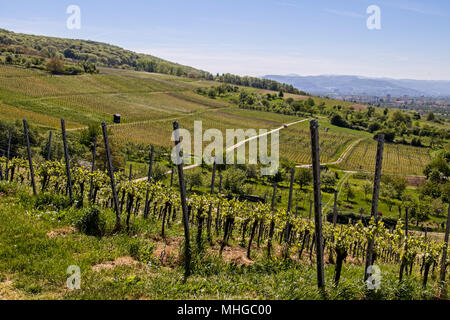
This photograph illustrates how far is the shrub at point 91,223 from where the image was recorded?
9188 mm

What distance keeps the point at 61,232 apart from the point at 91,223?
861 mm

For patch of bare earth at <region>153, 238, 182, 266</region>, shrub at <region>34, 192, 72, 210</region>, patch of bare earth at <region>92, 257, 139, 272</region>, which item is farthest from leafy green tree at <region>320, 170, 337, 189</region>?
patch of bare earth at <region>92, 257, 139, 272</region>

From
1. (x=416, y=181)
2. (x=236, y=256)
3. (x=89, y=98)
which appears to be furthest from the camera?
(x=89, y=98)

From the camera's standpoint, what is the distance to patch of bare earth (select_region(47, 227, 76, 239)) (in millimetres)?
8398

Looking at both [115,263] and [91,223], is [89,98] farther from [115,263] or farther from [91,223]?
[115,263]

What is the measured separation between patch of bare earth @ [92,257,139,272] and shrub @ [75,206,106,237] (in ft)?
5.82

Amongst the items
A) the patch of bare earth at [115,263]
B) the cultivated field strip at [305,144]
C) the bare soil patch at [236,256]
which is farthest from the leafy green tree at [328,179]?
the patch of bare earth at [115,263]

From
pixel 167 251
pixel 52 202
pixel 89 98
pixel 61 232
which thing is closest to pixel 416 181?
pixel 167 251

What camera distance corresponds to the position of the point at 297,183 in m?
53.1

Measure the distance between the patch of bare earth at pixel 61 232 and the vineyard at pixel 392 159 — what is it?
6493 cm

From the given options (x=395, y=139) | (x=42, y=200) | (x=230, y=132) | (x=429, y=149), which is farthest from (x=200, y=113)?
(x=42, y=200)

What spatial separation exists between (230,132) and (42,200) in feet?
236

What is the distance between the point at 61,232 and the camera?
8.72m
